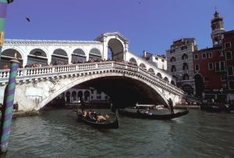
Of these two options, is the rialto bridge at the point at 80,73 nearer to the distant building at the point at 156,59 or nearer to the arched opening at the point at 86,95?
the distant building at the point at 156,59

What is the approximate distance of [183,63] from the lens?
3167 cm

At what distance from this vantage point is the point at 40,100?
12562 mm

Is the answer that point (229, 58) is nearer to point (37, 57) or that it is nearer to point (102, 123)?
point (102, 123)

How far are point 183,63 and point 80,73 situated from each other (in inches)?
882

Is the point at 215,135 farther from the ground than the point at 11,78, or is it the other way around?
the point at 11,78

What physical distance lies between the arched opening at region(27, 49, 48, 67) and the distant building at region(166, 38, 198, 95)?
21929 mm

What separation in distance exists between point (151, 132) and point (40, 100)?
7.86 meters

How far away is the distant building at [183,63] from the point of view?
30562 mm

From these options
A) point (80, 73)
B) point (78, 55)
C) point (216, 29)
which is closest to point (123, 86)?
point (78, 55)

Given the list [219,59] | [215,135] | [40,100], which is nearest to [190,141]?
[215,135]

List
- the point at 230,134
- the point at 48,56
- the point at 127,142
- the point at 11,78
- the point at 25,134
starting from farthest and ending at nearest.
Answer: the point at 48,56, the point at 230,134, the point at 25,134, the point at 127,142, the point at 11,78

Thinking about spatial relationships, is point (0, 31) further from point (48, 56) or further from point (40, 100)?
point (48, 56)

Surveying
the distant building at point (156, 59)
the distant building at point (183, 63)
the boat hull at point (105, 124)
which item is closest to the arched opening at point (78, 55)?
the boat hull at point (105, 124)

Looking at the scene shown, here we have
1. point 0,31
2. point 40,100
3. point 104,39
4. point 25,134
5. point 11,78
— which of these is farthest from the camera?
point 104,39
